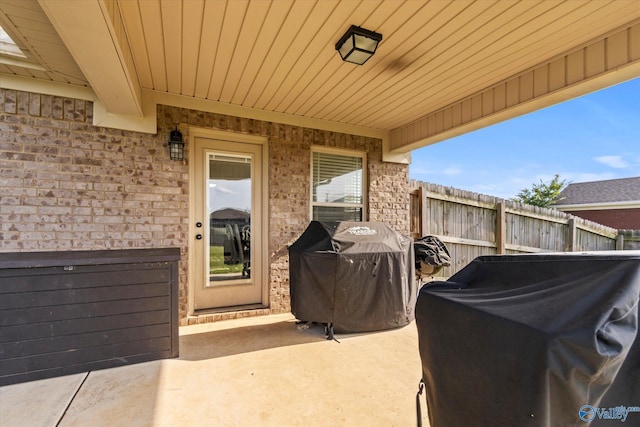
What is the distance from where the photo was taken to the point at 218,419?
6.49 feet

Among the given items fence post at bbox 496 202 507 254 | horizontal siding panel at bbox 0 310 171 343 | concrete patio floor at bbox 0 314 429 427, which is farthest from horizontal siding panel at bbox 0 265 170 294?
fence post at bbox 496 202 507 254

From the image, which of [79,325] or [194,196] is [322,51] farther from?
[79,325]

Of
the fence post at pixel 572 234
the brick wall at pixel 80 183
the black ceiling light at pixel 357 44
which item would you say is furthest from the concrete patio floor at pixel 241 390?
the fence post at pixel 572 234

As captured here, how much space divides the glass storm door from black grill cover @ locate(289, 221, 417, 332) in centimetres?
97

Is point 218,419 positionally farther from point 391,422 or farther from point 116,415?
point 391,422

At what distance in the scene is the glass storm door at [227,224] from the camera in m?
3.95

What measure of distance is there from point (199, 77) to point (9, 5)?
4.76 ft

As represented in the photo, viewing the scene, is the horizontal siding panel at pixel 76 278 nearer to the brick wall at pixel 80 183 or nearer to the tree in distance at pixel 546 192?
the brick wall at pixel 80 183

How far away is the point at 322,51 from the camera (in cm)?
271

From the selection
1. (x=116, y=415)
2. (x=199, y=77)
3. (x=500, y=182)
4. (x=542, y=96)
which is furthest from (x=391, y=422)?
(x=500, y=182)

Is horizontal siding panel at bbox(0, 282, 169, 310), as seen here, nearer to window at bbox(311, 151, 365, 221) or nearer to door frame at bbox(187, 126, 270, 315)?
door frame at bbox(187, 126, 270, 315)

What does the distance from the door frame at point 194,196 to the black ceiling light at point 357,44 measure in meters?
1.96

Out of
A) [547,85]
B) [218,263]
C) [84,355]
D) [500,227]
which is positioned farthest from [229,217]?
[500,227]

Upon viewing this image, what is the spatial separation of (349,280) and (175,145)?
105 inches
